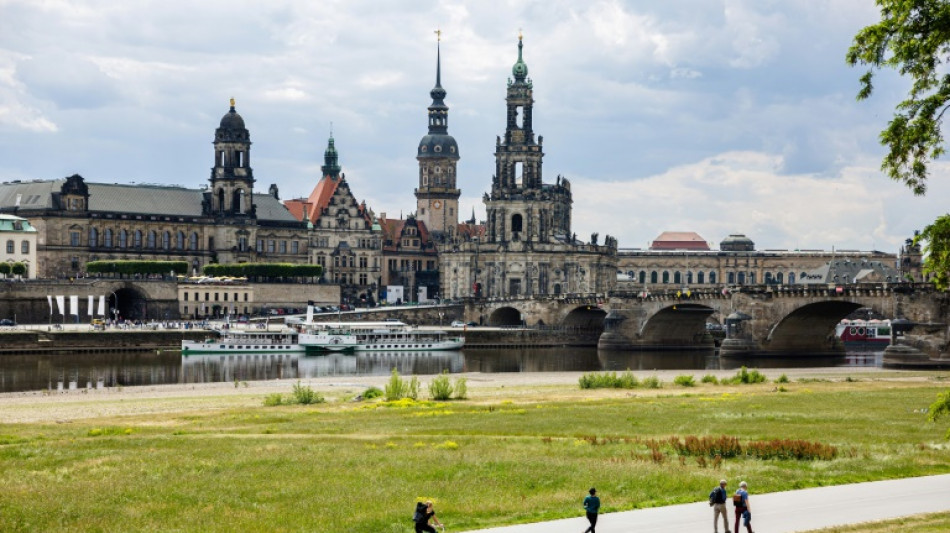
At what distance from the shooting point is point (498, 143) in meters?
167

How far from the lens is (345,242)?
166625mm

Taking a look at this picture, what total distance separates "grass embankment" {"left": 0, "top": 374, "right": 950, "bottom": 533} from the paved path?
89cm

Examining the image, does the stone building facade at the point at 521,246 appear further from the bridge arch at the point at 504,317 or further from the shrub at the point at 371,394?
the shrub at the point at 371,394

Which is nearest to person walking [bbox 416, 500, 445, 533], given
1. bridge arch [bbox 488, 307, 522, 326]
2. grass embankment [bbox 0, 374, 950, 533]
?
grass embankment [bbox 0, 374, 950, 533]

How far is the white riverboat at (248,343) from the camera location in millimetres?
103375

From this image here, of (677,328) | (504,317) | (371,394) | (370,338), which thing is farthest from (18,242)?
(371,394)

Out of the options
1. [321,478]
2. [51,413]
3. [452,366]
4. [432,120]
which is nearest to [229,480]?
[321,478]

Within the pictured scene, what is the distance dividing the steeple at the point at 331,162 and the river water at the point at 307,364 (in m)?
74.3

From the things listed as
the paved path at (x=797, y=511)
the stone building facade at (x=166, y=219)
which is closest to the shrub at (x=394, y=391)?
the paved path at (x=797, y=511)

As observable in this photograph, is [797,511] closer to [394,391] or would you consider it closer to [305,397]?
[394,391]

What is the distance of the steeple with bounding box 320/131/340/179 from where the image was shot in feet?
608

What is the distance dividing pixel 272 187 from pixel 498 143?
34.5 metres

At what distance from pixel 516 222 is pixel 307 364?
239 feet

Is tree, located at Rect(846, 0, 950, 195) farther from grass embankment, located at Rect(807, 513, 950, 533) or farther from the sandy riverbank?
the sandy riverbank
